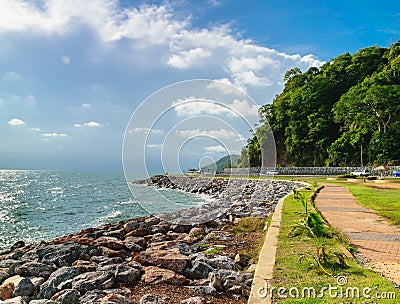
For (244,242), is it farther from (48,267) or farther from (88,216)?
(88,216)

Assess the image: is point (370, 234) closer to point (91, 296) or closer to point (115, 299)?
point (115, 299)

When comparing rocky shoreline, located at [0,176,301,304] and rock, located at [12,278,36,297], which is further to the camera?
rock, located at [12,278,36,297]

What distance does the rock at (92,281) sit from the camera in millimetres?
5441

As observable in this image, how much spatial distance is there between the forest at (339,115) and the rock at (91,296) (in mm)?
33511

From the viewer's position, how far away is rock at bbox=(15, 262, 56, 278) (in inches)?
263

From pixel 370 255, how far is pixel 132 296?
3.94 metres

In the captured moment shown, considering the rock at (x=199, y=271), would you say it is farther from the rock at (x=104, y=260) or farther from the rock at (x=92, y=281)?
the rock at (x=104, y=260)

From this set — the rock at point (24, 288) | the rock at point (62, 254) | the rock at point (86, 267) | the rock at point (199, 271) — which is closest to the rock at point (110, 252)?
the rock at point (62, 254)

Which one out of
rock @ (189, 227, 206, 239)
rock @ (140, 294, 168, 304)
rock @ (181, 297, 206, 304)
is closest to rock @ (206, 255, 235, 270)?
rock @ (181, 297, 206, 304)

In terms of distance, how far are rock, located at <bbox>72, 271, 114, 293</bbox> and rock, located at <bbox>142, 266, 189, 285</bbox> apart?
22.7 inches

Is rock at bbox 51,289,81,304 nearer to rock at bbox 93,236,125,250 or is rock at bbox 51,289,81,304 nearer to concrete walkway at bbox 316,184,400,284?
rock at bbox 93,236,125,250

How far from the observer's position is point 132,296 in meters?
5.10

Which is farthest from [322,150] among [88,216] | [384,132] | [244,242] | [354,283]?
[354,283]

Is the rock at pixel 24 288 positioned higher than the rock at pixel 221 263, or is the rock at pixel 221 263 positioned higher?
the rock at pixel 221 263
